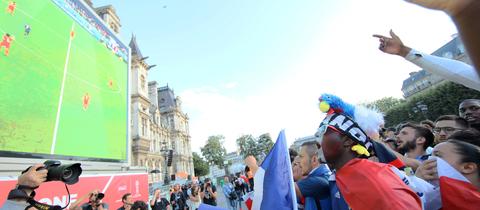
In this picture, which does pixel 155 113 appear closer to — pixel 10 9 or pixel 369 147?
pixel 10 9

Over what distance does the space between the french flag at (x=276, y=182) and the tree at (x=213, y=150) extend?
265 feet

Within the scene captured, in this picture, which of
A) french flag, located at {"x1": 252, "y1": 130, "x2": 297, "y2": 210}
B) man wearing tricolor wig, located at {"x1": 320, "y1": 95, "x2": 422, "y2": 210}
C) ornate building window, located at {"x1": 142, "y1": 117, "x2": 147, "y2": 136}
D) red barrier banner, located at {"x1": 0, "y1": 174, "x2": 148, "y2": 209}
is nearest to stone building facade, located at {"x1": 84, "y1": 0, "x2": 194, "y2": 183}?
ornate building window, located at {"x1": 142, "y1": 117, "x2": 147, "y2": 136}

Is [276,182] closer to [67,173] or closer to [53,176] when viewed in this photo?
[53,176]

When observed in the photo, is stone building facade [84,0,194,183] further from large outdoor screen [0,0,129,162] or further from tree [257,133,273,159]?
tree [257,133,273,159]

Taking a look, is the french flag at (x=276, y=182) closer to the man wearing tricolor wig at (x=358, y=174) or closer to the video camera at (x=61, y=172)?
the man wearing tricolor wig at (x=358, y=174)

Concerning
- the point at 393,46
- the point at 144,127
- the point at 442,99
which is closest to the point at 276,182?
the point at 393,46

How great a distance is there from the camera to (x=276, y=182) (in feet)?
6.93

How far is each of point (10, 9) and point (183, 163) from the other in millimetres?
59912

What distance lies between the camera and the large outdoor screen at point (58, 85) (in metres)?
5.30

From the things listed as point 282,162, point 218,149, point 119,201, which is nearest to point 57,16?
point 119,201

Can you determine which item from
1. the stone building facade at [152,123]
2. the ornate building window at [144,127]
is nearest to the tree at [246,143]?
the stone building facade at [152,123]

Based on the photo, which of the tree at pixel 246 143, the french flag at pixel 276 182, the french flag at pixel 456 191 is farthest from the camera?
the tree at pixel 246 143

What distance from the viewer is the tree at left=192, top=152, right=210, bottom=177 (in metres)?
81.3

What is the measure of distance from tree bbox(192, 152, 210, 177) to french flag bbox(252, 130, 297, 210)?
81784 mm
